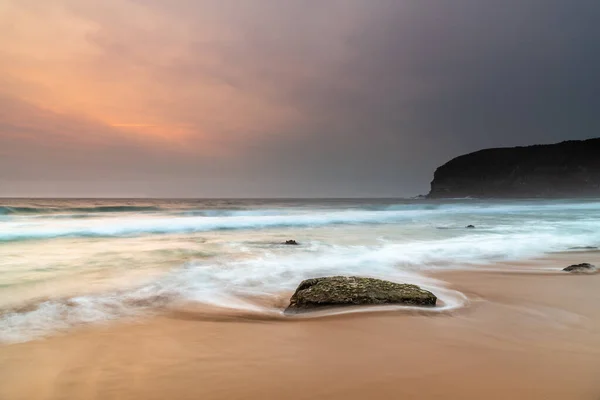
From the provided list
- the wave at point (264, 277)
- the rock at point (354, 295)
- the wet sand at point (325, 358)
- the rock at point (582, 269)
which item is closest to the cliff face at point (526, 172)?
the wave at point (264, 277)

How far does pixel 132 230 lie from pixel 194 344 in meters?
15.6

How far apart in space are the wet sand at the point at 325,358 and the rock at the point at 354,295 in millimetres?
348

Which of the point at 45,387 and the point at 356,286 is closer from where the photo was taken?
the point at 45,387

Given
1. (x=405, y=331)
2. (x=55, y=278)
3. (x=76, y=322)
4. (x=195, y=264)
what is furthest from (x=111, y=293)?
(x=405, y=331)

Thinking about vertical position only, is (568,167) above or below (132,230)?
above

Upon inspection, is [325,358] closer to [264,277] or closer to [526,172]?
[264,277]

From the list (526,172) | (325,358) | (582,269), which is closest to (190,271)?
(325,358)

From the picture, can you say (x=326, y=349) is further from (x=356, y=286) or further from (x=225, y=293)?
(x=225, y=293)

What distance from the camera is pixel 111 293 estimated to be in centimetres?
514

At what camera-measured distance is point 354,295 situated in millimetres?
4312

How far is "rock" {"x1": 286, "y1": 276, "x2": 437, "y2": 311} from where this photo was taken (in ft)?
13.9

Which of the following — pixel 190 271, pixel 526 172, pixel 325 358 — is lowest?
pixel 190 271

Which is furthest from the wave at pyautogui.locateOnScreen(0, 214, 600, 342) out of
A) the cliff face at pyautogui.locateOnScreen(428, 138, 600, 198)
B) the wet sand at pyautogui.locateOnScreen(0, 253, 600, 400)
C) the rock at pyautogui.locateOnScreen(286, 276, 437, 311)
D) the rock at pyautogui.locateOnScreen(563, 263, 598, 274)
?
the cliff face at pyautogui.locateOnScreen(428, 138, 600, 198)

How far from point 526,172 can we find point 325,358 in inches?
4574
